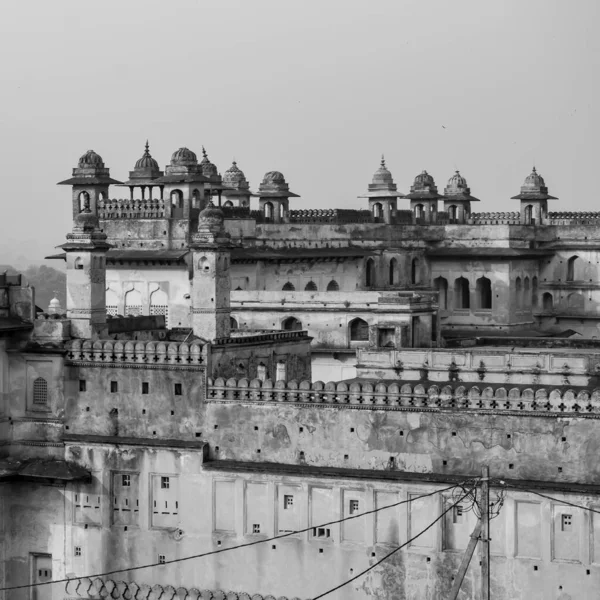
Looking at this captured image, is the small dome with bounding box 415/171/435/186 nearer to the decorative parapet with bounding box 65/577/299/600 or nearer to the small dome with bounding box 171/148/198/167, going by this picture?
the small dome with bounding box 171/148/198/167

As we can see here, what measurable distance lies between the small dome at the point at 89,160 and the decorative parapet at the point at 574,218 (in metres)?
18.7

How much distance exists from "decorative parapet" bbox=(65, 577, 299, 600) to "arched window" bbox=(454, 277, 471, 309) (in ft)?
91.1

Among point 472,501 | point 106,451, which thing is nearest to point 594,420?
point 472,501

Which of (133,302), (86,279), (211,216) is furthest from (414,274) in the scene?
(86,279)

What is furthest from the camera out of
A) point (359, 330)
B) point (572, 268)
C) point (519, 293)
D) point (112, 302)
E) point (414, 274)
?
point (572, 268)

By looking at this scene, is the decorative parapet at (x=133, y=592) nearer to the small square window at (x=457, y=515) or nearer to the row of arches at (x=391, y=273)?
the small square window at (x=457, y=515)

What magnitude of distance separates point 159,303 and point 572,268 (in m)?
17.7

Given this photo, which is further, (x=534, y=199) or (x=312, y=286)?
(x=534, y=199)

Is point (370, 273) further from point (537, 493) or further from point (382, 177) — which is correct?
point (537, 493)

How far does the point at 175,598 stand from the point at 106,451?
13.0ft

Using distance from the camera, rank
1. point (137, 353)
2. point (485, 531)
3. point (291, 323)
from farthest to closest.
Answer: point (291, 323)
point (137, 353)
point (485, 531)

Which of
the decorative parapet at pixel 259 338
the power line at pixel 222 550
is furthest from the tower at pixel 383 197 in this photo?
the power line at pixel 222 550

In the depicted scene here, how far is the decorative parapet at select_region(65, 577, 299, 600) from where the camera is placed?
45.2 meters

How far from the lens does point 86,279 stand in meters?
48.0
